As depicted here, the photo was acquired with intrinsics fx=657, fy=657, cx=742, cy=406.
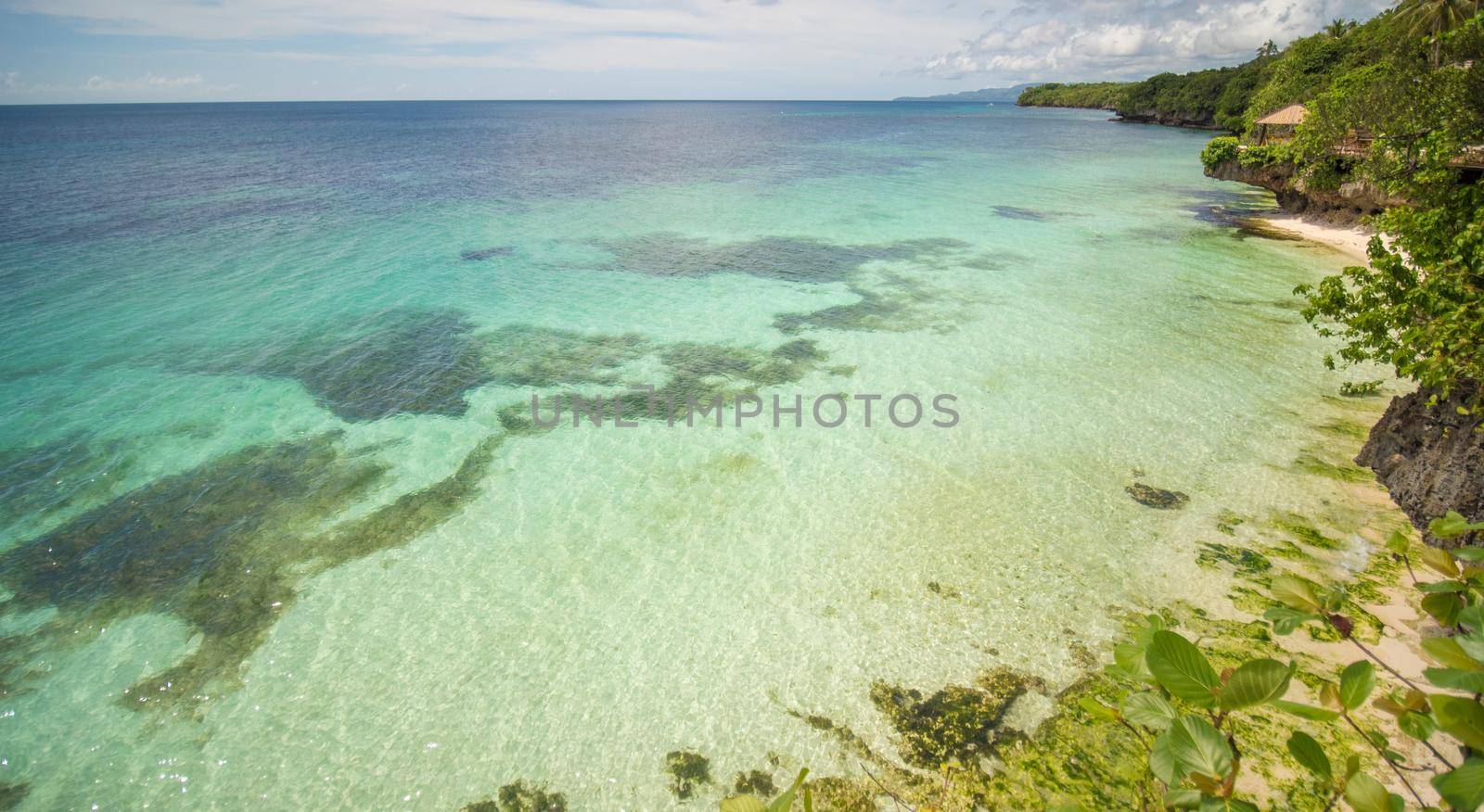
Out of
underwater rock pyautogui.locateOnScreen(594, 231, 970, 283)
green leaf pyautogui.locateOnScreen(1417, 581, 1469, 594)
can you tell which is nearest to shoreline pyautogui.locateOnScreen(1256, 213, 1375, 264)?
underwater rock pyautogui.locateOnScreen(594, 231, 970, 283)

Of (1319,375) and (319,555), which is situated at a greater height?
(1319,375)

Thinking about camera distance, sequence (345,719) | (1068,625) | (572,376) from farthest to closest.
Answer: (572,376), (1068,625), (345,719)

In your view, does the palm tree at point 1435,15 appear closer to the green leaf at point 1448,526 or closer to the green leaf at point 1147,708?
the green leaf at point 1448,526

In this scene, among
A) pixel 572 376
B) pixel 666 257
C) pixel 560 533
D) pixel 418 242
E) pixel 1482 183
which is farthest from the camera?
pixel 418 242

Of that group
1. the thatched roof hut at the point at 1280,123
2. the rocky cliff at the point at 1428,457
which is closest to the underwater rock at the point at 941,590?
the rocky cliff at the point at 1428,457

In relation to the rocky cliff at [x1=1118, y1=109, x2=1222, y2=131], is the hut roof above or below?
below

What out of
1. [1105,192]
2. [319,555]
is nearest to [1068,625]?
[319,555]

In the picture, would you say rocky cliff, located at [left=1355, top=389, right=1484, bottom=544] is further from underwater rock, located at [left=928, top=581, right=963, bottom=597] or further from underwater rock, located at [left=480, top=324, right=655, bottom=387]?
underwater rock, located at [left=480, top=324, right=655, bottom=387]

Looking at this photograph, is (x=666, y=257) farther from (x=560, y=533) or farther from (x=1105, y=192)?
(x=1105, y=192)
